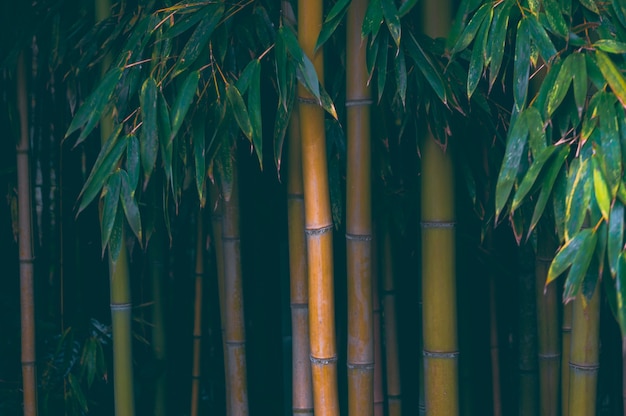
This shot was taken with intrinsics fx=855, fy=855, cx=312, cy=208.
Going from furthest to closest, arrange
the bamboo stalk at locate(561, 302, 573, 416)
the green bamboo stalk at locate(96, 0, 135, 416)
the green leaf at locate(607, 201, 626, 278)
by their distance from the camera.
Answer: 1. the green bamboo stalk at locate(96, 0, 135, 416)
2. the bamboo stalk at locate(561, 302, 573, 416)
3. the green leaf at locate(607, 201, 626, 278)

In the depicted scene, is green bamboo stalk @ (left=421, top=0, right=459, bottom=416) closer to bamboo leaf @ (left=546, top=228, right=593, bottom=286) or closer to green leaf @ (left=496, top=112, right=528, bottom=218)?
green leaf @ (left=496, top=112, right=528, bottom=218)

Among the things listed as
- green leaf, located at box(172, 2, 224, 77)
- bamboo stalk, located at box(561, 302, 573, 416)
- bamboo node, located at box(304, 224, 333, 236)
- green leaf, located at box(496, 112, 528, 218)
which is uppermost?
green leaf, located at box(172, 2, 224, 77)

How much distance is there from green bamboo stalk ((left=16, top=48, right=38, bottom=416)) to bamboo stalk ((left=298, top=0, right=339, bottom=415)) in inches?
38.8

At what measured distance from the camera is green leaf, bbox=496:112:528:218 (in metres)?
1.73

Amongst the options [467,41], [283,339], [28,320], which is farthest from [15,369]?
[467,41]

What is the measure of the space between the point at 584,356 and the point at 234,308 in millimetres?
949

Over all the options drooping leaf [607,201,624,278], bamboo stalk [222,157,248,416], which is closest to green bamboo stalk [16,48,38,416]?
bamboo stalk [222,157,248,416]

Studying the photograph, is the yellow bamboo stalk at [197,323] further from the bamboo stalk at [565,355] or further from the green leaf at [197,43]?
the bamboo stalk at [565,355]

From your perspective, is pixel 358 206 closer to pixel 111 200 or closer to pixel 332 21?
pixel 332 21

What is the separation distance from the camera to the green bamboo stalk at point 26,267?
253cm

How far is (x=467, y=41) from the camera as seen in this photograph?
5.87 feet

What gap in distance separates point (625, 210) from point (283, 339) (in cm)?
149

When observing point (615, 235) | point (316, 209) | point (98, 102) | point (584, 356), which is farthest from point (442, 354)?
point (98, 102)

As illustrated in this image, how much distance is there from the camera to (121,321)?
229cm
